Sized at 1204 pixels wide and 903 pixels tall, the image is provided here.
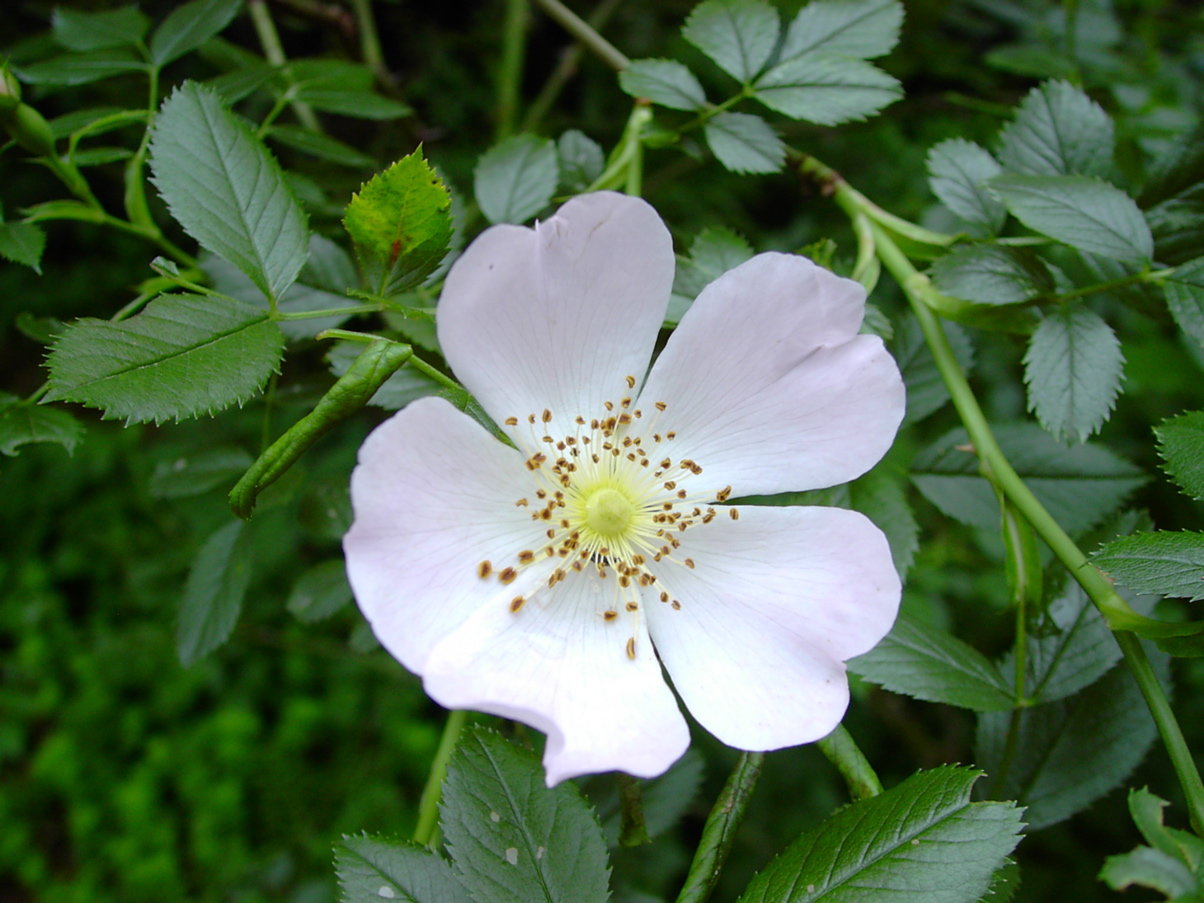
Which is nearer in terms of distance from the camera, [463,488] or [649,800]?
[463,488]

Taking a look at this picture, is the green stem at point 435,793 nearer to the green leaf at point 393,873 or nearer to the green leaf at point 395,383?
the green leaf at point 393,873

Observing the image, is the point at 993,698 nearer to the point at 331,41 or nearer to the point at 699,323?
the point at 699,323

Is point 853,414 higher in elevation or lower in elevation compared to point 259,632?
higher

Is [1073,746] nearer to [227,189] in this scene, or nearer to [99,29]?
[227,189]

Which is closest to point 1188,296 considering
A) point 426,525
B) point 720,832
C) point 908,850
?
point 908,850

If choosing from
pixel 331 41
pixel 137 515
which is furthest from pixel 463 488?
pixel 137 515

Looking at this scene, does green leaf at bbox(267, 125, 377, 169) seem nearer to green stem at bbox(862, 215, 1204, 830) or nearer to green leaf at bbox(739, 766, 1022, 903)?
green stem at bbox(862, 215, 1204, 830)

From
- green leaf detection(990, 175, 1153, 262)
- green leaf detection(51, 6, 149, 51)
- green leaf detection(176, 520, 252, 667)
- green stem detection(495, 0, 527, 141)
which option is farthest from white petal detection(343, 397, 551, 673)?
green stem detection(495, 0, 527, 141)
